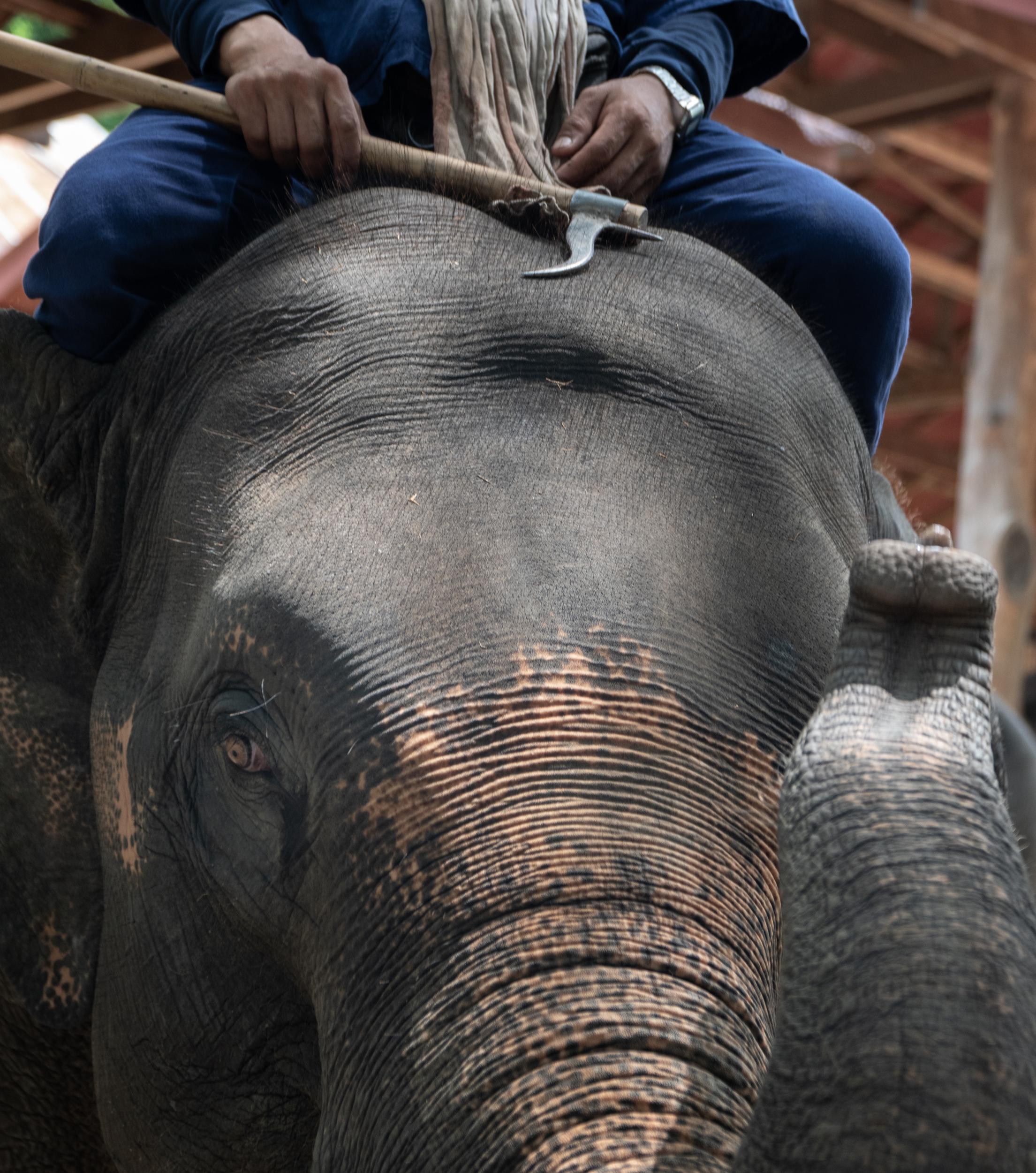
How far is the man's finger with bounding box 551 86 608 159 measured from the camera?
73.3 inches

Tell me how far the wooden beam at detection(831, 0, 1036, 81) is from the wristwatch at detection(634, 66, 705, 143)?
3.95 meters

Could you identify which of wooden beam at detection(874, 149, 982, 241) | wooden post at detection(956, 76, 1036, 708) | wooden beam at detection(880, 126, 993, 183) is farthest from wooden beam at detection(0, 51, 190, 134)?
wooden beam at detection(874, 149, 982, 241)

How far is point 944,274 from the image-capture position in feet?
32.3

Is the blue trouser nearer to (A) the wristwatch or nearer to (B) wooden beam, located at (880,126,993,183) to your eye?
(A) the wristwatch

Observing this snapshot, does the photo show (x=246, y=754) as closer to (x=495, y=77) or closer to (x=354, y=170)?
(x=354, y=170)

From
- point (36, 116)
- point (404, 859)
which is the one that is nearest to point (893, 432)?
point (36, 116)

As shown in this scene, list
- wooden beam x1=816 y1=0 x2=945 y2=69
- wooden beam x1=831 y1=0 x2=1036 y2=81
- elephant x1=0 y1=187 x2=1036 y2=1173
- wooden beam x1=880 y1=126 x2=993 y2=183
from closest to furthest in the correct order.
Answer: elephant x1=0 y1=187 x2=1036 y2=1173 < wooden beam x1=831 y1=0 x2=1036 y2=81 < wooden beam x1=816 y1=0 x2=945 y2=69 < wooden beam x1=880 y1=126 x2=993 y2=183

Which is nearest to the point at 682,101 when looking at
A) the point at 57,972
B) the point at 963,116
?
the point at 57,972

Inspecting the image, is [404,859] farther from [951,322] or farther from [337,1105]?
[951,322]

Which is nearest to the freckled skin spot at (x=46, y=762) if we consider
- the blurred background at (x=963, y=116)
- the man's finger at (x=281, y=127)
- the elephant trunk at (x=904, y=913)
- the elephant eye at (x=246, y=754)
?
the elephant eye at (x=246, y=754)

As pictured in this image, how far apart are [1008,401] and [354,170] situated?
429cm

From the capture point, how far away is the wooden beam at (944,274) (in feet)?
31.8

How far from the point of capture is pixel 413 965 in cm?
124

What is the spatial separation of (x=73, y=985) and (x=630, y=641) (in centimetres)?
79
